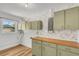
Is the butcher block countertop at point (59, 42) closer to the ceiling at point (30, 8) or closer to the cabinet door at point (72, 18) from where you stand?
the cabinet door at point (72, 18)

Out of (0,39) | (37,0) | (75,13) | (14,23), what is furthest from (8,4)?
(75,13)

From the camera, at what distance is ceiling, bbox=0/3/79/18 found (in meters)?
1.55

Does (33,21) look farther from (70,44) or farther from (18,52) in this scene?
(70,44)

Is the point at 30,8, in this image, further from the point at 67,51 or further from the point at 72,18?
the point at 67,51

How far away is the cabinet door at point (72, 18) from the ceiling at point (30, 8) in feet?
0.46

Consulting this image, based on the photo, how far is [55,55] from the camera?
1552 millimetres

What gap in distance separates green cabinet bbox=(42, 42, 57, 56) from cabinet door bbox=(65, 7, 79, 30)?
1.20ft

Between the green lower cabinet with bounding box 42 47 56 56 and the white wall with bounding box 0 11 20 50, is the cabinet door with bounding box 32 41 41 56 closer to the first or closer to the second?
the green lower cabinet with bounding box 42 47 56 56

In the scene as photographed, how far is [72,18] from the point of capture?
149 centimetres

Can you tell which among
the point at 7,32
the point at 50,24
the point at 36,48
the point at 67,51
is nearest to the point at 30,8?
the point at 50,24

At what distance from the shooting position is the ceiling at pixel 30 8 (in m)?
1.55

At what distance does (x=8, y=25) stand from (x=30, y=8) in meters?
0.43

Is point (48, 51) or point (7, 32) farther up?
point (7, 32)

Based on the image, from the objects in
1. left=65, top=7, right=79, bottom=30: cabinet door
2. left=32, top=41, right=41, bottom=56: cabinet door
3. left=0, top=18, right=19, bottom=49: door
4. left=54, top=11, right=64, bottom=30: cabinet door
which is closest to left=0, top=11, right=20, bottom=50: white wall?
left=0, top=18, right=19, bottom=49: door
